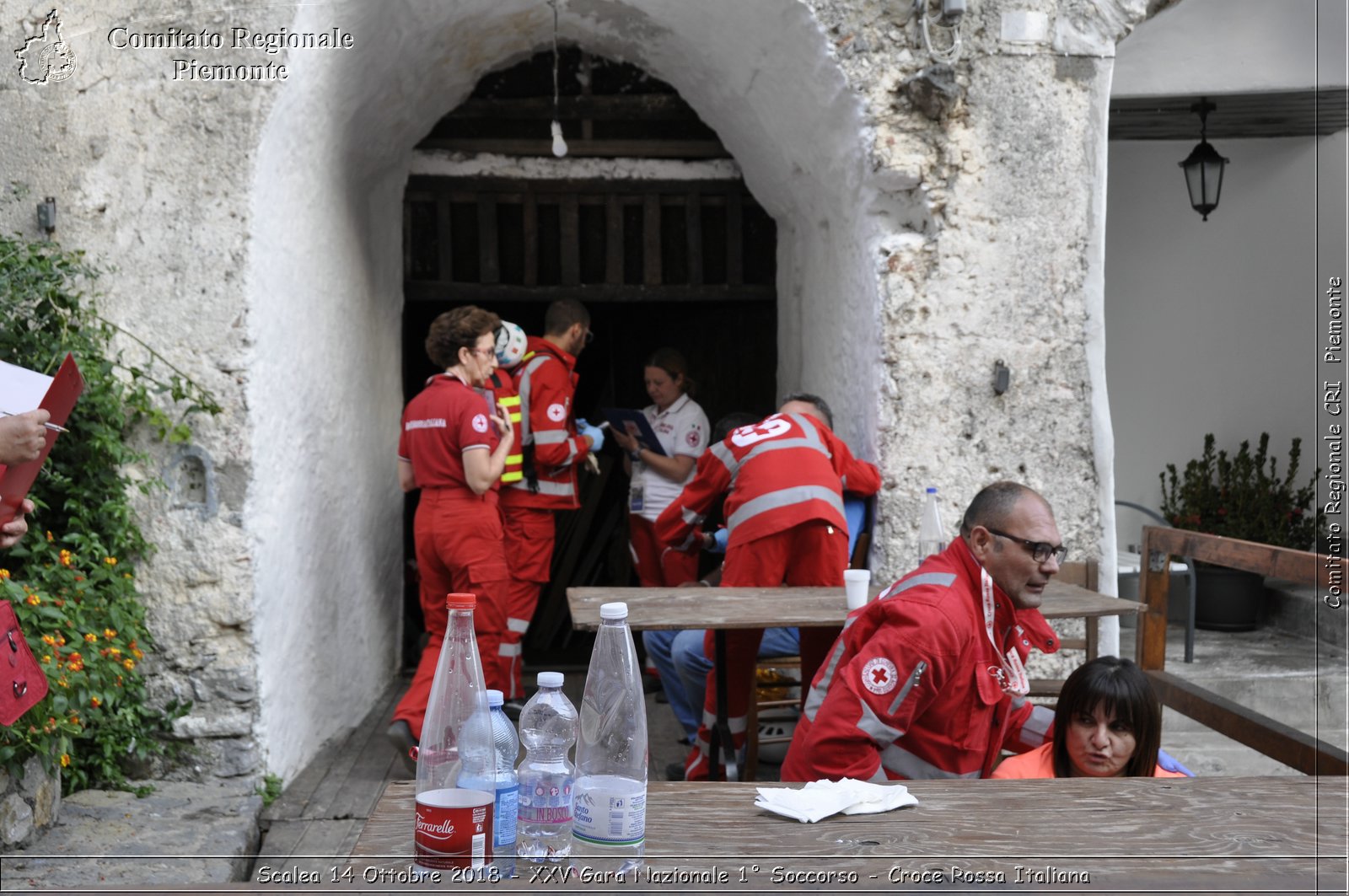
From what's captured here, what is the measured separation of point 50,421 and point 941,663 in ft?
6.34

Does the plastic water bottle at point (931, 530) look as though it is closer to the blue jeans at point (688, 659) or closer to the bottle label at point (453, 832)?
the blue jeans at point (688, 659)

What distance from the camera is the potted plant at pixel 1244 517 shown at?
6758 millimetres

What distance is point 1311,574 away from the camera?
3422 millimetres

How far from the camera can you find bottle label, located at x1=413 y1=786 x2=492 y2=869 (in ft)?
5.01

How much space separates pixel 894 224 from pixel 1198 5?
8.08 ft

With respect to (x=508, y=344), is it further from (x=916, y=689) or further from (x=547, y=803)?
(x=547, y=803)

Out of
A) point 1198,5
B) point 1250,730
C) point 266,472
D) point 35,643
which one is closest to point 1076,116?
point 1198,5

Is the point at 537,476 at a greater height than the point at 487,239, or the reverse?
the point at 487,239

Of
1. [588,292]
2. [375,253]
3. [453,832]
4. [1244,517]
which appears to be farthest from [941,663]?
[1244,517]

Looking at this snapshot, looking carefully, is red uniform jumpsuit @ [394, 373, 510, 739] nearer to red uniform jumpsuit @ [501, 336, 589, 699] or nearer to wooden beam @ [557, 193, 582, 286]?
red uniform jumpsuit @ [501, 336, 589, 699]

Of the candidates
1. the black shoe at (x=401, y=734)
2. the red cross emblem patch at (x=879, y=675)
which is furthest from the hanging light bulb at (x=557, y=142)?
the red cross emblem patch at (x=879, y=675)

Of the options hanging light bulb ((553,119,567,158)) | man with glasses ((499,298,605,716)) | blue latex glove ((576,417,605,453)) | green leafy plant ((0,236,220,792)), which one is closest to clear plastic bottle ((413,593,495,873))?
green leafy plant ((0,236,220,792))

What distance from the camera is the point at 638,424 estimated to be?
580 cm

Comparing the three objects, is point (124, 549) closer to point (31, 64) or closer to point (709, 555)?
point (31, 64)
